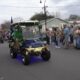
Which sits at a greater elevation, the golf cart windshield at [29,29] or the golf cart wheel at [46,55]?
the golf cart windshield at [29,29]

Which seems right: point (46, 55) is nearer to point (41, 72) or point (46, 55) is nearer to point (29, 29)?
point (29, 29)

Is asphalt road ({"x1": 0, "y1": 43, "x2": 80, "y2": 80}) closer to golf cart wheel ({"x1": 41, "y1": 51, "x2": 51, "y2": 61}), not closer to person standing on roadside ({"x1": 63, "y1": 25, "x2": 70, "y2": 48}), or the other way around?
golf cart wheel ({"x1": 41, "y1": 51, "x2": 51, "y2": 61})

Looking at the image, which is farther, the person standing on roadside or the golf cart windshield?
the person standing on roadside

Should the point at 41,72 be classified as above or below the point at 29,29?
below

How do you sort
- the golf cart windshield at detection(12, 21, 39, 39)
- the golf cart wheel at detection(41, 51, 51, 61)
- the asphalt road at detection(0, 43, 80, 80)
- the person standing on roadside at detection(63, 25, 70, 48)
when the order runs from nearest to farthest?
the asphalt road at detection(0, 43, 80, 80) < the golf cart wheel at detection(41, 51, 51, 61) < the golf cart windshield at detection(12, 21, 39, 39) < the person standing on roadside at detection(63, 25, 70, 48)

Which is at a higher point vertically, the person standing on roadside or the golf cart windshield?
the golf cart windshield

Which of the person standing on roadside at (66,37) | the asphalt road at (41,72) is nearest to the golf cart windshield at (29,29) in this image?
the asphalt road at (41,72)

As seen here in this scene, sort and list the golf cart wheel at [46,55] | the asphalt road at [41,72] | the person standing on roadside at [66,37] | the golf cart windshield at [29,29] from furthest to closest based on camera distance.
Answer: the person standing on roadside at [66,37] → the golf cart windshield at [29,29] → the golf cart wheel at [46,55] → the asphalt road at [41,72]

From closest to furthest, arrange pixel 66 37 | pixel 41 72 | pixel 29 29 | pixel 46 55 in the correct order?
pixel 41 72, pixel 46 55, pixel 29 29, pixel 66 37

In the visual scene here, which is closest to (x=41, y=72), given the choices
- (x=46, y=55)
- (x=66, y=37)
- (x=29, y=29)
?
(x=46, y=55)

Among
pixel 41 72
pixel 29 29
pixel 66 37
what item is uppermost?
pixel 29 29

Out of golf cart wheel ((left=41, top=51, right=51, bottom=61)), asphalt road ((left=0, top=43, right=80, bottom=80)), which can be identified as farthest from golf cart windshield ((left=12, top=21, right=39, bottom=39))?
asphalt road ((left=0, top=43, right=80, bottom=80))

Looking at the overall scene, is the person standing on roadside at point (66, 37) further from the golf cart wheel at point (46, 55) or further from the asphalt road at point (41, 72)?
the asphalt road at point (41, 72)

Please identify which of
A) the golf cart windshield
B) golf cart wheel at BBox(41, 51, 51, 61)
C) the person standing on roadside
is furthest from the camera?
the person standing on roadside
